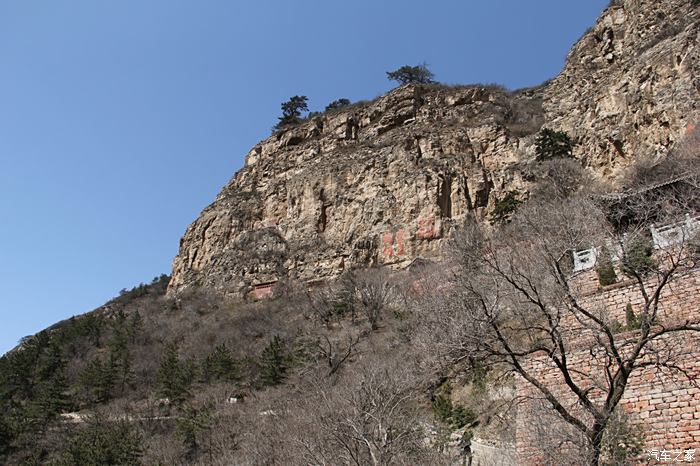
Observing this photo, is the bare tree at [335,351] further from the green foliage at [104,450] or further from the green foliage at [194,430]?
the green foliage at [104,450]

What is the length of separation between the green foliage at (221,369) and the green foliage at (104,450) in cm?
541

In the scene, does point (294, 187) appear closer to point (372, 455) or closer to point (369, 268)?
point (369, 268)

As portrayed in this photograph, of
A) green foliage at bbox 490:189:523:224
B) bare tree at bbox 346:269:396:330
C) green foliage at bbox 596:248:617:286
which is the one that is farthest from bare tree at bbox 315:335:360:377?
green foliage at bbox 596:248:617:286

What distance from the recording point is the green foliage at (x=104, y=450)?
66.6 ft

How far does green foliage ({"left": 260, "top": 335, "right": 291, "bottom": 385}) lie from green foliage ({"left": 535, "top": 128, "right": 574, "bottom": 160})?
65.5ft

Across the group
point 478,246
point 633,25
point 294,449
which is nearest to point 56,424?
point 294,449

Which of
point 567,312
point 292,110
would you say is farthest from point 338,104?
point 567,312

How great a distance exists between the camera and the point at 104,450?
20.6 m

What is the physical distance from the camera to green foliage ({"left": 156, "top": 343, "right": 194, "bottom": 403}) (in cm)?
2694

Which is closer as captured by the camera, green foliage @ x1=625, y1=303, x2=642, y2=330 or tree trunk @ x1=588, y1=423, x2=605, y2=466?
tree trunk @ x1=588, y1=423, x2=605, y2=466

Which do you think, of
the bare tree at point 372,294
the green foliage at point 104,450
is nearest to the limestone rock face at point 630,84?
the bare tree at point 372,294

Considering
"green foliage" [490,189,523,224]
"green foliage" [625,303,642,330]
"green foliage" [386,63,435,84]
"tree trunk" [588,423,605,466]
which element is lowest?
"tree trunk" [588,423,605,466]

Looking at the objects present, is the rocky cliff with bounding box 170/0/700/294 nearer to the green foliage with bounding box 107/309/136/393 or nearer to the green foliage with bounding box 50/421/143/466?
the green foliage with bounding box 107/309/136/393

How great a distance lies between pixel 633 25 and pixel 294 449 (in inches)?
1418
